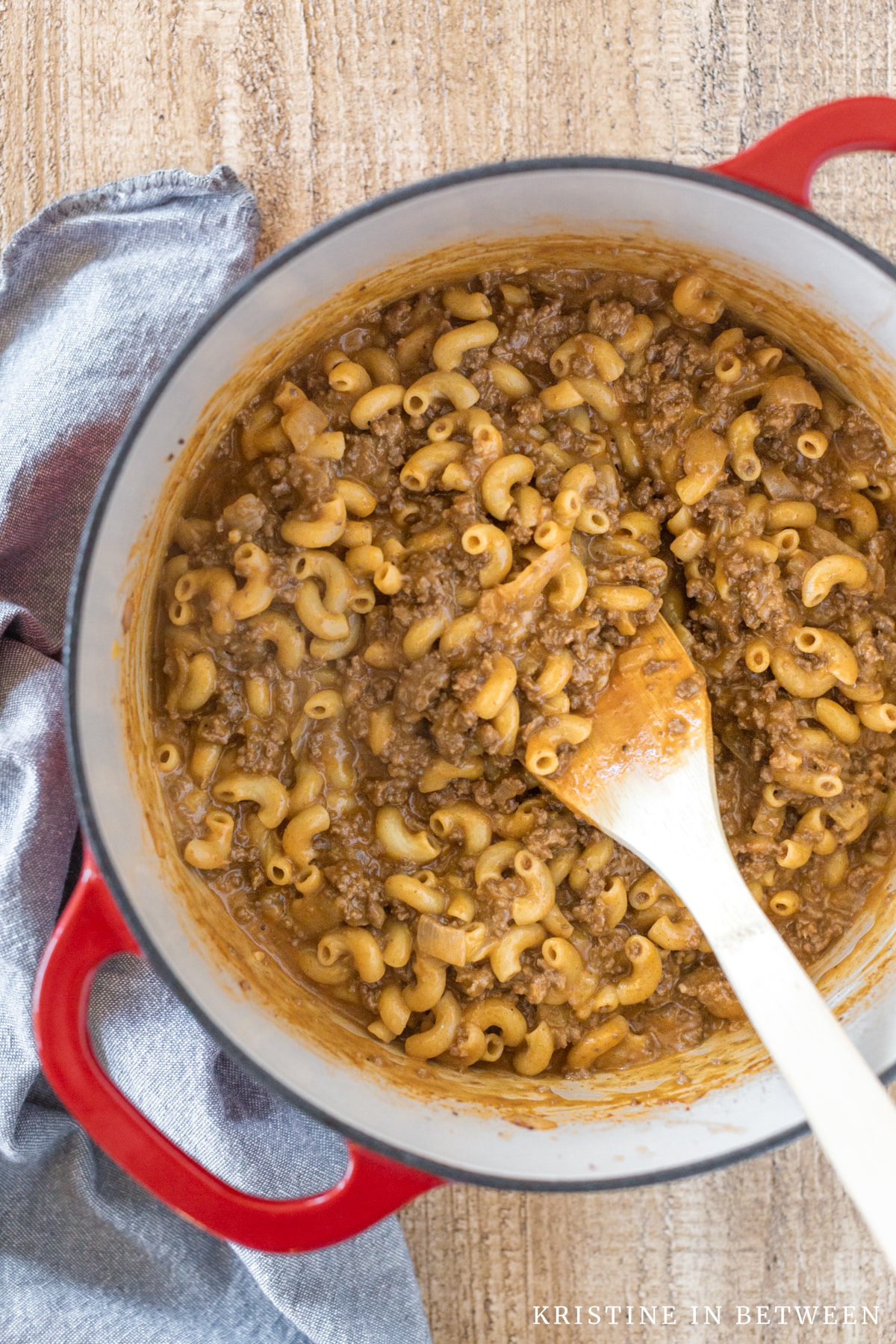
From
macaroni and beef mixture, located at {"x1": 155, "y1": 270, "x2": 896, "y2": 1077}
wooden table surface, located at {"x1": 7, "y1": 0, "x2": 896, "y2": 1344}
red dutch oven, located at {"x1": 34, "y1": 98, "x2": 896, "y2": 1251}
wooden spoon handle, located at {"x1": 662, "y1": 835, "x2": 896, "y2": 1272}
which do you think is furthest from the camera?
wooden table surface, located at {"x1": 7, "y1": 0, "x2": 896, "y2": 1344}

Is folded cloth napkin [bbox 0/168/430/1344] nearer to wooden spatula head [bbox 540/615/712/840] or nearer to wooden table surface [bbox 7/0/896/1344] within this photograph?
wooden table surface [bbox 7/0/896/1344]

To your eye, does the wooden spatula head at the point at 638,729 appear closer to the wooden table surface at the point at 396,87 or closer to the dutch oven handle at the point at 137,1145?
the dutch oven handle at the point at 137,1145

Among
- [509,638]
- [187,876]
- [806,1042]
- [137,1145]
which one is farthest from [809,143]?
[137,1145]

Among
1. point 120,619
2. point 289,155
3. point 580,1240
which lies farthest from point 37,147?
point 580,1240

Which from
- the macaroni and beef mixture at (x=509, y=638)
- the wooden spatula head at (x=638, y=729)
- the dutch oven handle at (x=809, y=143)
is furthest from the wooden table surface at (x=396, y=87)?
the wooden spatula head at (x=638, y=729)

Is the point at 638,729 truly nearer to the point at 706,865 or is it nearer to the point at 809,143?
the point at 706,865

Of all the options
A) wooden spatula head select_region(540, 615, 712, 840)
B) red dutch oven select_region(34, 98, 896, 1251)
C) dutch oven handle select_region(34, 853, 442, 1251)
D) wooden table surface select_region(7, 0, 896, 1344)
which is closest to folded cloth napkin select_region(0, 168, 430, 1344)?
wooden table surface select_region(7, 0, 896, 1344)
